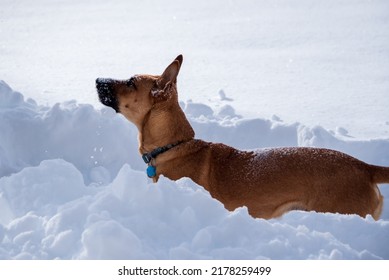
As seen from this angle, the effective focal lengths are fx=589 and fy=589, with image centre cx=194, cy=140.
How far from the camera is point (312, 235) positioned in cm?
369

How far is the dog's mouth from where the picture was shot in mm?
5234

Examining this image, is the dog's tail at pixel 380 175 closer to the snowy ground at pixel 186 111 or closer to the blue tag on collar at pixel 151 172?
the snowy ground at pixel 186 111

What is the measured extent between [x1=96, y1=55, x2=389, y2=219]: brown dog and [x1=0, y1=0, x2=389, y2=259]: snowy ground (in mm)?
303

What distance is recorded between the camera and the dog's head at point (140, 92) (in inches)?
202

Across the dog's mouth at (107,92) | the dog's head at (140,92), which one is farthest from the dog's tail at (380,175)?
the dog's mouth at (107,92)

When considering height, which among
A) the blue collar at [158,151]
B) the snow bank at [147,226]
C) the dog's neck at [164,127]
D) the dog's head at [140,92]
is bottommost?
the snow bank at [147,226]

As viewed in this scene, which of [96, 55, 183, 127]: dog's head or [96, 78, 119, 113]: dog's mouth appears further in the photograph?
[96, 78, 119, 113]: dog's mouth

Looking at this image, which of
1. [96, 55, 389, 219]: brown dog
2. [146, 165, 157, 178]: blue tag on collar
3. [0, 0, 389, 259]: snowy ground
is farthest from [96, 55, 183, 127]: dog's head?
[0, 0, 389, 259]: snowy ground

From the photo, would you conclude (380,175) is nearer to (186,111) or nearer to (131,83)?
(131,83)

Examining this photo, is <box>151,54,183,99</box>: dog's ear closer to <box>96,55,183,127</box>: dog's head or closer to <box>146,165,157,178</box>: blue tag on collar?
<box>96,55,183,127</box>: dog's head

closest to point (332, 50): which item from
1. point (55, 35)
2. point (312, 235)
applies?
point (55, 35)

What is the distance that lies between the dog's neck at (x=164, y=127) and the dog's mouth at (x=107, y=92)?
335 millimetres

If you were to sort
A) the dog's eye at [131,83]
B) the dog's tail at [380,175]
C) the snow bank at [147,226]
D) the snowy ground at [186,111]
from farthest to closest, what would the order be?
the dog's eye at [131,83]
the dog's tail at [380,175]
the snowy ground at [186,111]
the snow bank at [147,226]

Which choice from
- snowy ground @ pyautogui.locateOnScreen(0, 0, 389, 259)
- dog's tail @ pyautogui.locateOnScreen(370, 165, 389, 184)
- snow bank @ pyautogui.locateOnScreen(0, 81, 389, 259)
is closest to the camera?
snow bank @ pyautogui.locateOnScreen(0, 81, 389, 259)
